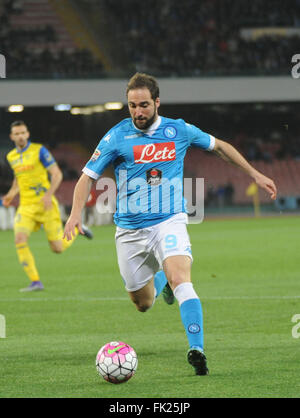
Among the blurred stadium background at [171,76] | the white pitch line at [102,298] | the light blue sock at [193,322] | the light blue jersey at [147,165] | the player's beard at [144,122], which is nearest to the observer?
the light blue sock at [193,322]

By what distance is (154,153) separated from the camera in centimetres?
700

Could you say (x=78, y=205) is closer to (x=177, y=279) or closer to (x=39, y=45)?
(x=177, y=279)

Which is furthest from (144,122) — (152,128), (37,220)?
(37,220)

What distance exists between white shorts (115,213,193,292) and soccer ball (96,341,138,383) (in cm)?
91

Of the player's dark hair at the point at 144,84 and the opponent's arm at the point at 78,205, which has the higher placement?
the player's dark hair at the point at 144,84

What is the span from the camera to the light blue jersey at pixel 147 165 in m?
6.94

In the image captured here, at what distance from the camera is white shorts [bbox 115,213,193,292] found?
22.5 ft

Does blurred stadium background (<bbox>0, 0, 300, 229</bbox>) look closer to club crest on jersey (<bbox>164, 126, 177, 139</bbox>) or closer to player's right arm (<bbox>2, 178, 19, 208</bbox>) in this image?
player's right arm (<bbox>2, 178, 19, 208</bbox>)

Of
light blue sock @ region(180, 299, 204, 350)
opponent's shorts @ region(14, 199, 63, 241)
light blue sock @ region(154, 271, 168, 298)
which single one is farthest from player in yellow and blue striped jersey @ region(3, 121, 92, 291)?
light blue sock @ region(180, 299, 204, 350)

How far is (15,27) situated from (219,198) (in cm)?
1232

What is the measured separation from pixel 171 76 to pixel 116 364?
106 feet

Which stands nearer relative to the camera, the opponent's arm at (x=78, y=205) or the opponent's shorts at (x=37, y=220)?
the opponent's arm at (x=78, y=205)

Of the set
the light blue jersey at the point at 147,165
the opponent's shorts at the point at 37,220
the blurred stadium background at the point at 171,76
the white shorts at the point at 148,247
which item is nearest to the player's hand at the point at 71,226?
the light blue jersey at the point at 147,165

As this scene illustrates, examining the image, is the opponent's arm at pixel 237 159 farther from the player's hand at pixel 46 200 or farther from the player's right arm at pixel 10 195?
the player's right arm at pixel 10 195
